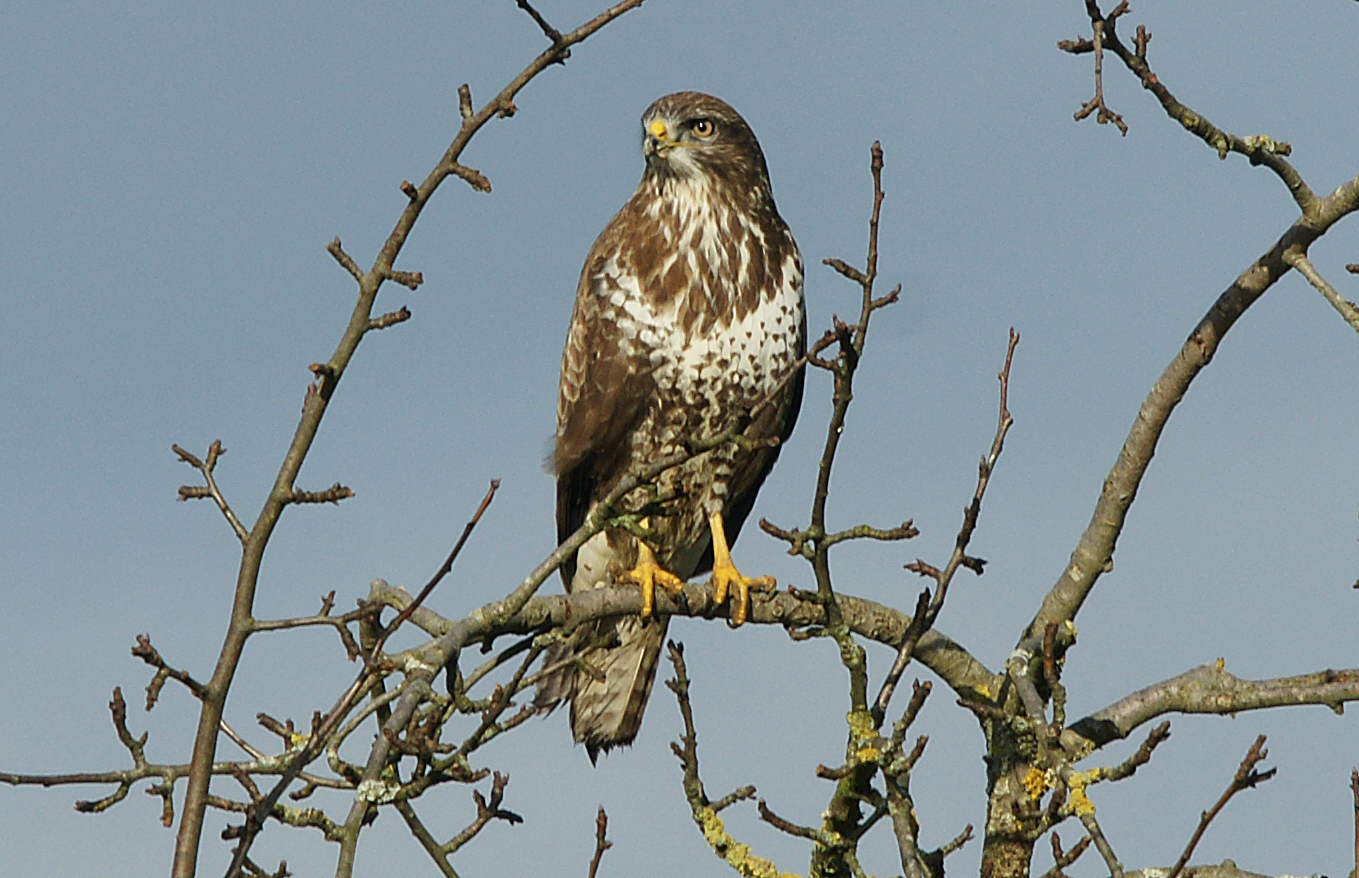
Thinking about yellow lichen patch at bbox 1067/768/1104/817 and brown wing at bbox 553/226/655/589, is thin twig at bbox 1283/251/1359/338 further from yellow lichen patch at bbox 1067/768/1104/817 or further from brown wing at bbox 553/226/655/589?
brown wing at bbox 553/226/655/589

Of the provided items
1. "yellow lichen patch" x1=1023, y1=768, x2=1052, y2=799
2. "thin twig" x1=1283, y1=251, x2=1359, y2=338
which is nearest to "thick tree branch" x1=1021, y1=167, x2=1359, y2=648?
"thin twig" x1=1283, y1=251, x2=1359, y2=338

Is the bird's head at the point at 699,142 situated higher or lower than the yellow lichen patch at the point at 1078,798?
higher

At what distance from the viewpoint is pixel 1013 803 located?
5.56 meters

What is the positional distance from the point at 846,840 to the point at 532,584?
52.1 inches

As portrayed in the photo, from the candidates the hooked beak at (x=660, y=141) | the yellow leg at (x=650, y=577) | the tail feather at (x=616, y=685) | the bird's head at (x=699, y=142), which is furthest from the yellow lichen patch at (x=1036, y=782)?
the hooked beak at (x=660, y=141)

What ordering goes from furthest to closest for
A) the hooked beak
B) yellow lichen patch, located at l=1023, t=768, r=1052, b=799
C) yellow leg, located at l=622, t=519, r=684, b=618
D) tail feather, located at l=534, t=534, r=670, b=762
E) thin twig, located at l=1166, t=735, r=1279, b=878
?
tail feather, located at l=534, t=534, r=670, b=762 < the hooked beak < yellow leg, located at l=622, t=519, r=684, b=618 < yellow lichen patch, located at l=1023, t=768, r=1052, b=799 < thin twig, located at l=1166, t=735, r=1279, b=878

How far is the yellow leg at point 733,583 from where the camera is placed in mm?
6387

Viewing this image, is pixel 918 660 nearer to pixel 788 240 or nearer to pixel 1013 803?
pixel 1013 803

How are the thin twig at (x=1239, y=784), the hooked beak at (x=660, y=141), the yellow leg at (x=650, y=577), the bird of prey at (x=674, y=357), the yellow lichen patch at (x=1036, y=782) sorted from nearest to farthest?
the thin twig at (x=1239, y=784) < the yellow lichen patch at (x=1036, y=782) < the yellow leg at (x=650, y=577) < the bird of prey at (x=674, y=357) < the hooked beak at (x=660, y=141)

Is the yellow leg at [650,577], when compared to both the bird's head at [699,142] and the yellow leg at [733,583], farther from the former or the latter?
the bird's head at [699,142]

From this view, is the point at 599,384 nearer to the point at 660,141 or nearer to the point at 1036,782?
the point at 660,141

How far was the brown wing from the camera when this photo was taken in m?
6.95

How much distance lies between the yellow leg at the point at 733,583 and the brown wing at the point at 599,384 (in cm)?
55

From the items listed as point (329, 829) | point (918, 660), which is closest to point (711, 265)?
point (918, 660)
